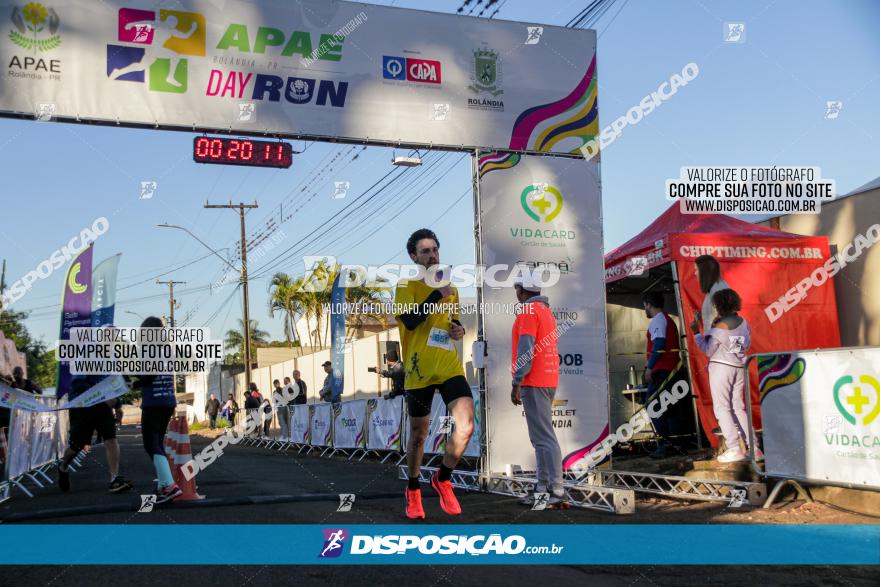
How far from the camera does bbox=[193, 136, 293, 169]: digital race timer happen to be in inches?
344

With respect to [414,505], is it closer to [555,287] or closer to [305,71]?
[555,287]

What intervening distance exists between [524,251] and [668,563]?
5.16m

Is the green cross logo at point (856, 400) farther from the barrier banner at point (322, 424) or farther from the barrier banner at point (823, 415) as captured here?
the barrier banner at point (322, 424)

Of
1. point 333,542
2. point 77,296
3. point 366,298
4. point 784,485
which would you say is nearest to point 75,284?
point 77,296

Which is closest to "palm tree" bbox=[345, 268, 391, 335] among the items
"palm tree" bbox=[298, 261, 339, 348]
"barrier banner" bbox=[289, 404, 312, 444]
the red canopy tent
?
"palm tree" bbox=[298, 261, 339, 348]

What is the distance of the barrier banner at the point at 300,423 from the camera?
810 inches

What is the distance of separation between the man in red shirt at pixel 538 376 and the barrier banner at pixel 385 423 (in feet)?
23.4

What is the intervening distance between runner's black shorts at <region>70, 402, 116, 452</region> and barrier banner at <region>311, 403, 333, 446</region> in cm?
889

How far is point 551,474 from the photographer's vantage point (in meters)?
7.23

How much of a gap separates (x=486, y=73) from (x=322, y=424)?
11.7 m

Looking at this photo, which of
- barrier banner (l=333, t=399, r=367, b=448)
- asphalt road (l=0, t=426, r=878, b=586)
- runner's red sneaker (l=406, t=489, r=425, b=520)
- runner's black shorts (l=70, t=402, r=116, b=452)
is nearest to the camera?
Result: asphalt road (l=0, t=426, r=878, b=586)

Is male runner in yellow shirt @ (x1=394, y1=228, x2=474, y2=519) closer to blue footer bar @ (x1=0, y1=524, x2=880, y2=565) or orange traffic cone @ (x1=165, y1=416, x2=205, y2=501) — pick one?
blue footer bar @ (x1=0, y1=524, x2=880, y2=565)

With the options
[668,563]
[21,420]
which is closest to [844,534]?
[668,563]

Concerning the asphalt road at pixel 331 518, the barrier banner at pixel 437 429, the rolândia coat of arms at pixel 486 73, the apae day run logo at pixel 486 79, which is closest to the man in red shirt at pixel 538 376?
the asphalt road at pixel 331 518
